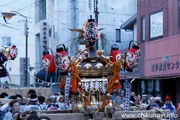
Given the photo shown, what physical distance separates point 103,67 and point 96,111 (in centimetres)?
116

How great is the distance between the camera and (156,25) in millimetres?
25719

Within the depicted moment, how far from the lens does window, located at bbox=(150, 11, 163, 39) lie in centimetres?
2533

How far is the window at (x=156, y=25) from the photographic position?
25328mm

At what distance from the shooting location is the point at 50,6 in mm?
37281

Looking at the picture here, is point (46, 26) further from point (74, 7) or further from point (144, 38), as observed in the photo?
point (74, 7)

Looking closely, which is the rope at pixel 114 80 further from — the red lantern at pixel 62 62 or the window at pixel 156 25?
the window at pixel 156 25

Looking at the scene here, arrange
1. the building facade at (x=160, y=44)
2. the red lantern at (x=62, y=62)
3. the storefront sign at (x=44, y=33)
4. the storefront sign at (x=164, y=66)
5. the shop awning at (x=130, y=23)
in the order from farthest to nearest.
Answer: the storefront sign at (x=44, y=33) → the shop awning at (x=130, y=23) → the building facade at (x=160, y=44) → the storefront sign at (x=164, y=66) → the red lantern at (x=62, y=62)

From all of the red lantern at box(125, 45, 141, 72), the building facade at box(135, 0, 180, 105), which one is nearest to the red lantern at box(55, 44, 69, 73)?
the red lantern at box(125, 45, 141, 72)

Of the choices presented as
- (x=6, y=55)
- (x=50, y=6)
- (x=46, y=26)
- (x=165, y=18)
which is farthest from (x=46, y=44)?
(x=6, y=55)

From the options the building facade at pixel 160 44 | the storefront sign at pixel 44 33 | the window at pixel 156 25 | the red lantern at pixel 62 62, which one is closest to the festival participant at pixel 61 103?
the red lantern at pixel 62 62

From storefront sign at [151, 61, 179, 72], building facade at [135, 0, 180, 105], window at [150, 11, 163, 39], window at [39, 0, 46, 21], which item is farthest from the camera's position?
window at [39, 0, 46, 21]

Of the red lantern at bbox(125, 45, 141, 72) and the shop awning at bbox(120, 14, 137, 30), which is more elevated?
the shop awning at bbox(120, 14, 137, 30)

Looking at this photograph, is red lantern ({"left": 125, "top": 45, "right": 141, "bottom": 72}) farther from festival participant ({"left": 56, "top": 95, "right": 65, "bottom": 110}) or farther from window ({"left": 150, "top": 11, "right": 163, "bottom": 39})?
window ({"left": 150, "top": 11, "right": 163, "bottom": 39})

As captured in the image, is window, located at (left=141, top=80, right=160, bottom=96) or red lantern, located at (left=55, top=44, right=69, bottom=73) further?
window, located at (left=141, top=80, right=160, bottom=96)
